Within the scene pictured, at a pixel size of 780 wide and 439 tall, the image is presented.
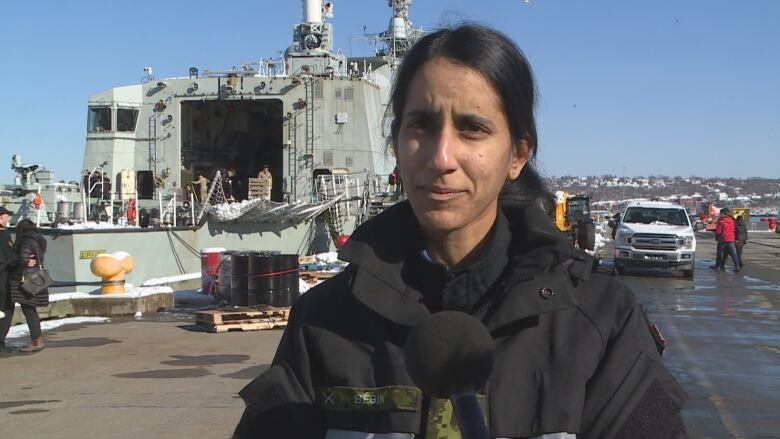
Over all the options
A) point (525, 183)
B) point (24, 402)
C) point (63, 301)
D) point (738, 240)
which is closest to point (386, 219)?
point (525, 183)

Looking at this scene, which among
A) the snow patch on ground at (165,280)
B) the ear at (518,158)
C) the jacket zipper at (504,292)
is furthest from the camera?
the snow patch on ground at (165,280)

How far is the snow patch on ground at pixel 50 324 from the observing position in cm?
1197

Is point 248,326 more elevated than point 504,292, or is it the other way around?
point 504,292

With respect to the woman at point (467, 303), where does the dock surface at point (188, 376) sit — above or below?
below

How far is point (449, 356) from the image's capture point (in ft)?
4.32

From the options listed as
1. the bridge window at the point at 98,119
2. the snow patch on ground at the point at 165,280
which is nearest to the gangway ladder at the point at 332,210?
the snow patch on ground at the point at 165,280

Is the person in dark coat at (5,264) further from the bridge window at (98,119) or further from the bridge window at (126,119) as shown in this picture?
the bridge window at (98,119)

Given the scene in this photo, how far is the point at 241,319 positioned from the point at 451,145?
36.6 feet

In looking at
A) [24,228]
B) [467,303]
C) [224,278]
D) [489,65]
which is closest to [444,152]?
[489,65]

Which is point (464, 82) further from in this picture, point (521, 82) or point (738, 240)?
point (738, 240)

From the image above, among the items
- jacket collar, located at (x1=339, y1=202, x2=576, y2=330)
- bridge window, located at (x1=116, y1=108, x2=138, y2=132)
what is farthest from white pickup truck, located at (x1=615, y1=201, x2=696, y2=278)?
jacket collar, located at (x1=339, y1=202, x2=576, y2=330)

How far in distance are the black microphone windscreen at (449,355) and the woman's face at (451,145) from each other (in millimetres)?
472

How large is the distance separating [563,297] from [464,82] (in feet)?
1.83

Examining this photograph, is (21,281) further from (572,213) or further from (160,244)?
(572,213)
